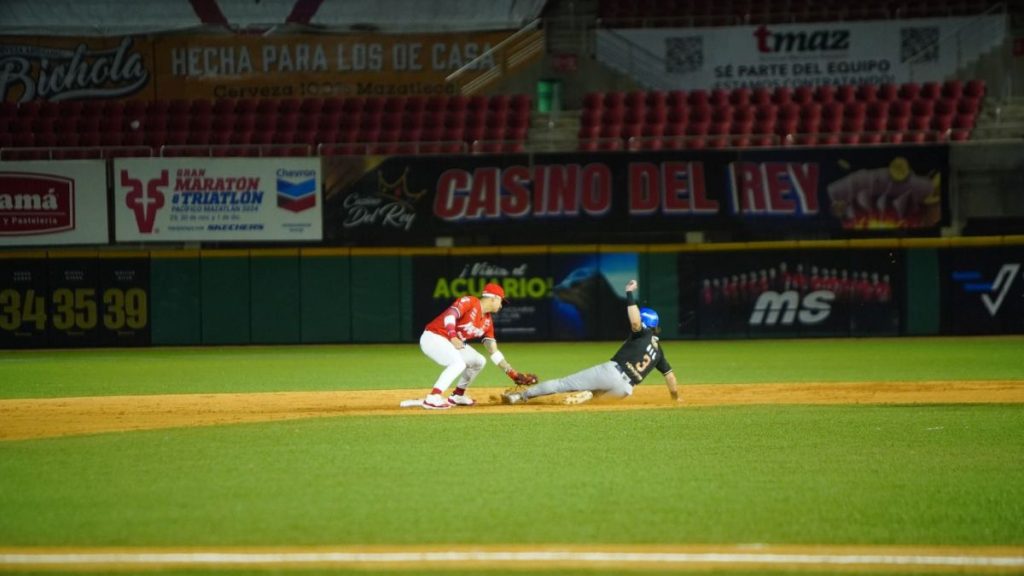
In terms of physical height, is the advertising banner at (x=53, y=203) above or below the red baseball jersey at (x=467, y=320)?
above

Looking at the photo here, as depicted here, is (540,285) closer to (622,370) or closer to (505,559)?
(622,370)

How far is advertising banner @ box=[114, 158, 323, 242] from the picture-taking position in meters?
24.8

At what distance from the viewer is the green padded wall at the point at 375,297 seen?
25250 mm

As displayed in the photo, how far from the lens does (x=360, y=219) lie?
25.0m

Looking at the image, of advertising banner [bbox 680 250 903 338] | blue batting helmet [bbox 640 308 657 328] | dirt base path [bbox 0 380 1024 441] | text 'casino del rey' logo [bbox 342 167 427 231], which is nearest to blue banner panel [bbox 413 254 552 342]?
text 'casino del rey' logo [bbox 342 167 427 231]

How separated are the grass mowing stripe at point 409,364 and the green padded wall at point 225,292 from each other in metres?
0.52

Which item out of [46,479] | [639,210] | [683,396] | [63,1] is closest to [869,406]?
[683,396]

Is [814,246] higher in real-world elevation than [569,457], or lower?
higher

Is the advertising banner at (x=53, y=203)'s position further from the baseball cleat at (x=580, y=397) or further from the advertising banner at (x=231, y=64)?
the baseball cleat at (x=580, y=397)

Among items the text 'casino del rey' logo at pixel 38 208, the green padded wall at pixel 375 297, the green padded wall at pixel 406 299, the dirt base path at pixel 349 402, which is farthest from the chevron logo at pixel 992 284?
the text 'casino del rey' logo at pixel 38 208

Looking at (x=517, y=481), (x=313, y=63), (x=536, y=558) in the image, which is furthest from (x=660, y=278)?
(x=536, y=558)

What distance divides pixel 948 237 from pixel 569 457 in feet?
58.1

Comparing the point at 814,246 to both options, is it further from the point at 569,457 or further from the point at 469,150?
the point at 569,457

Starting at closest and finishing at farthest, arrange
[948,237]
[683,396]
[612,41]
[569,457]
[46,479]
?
1. [46,479]
2. [569,457]
3. [683,396]
4. [948,237]
5. [612,41]
